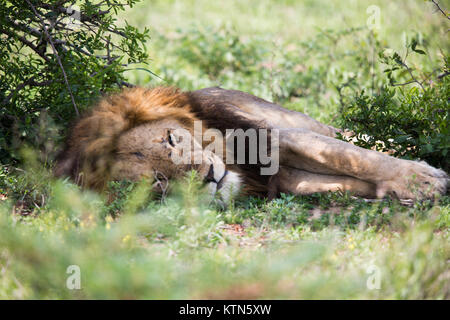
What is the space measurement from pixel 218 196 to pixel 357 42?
488 cm

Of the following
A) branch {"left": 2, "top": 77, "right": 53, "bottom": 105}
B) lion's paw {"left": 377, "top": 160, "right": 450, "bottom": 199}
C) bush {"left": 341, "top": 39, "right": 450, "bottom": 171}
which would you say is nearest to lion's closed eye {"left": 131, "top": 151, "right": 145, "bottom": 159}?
branch {"left": 2, "top": 77, "right": 53, "bottom": 105}

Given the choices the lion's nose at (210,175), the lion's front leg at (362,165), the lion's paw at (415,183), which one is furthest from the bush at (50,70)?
the lion's paw at (415,183)

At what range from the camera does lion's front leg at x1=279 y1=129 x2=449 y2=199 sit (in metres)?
3.54

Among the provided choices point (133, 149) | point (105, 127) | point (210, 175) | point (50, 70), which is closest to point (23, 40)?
point (50, 70)

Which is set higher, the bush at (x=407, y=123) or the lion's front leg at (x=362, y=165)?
the bush at (x=407, y=123)

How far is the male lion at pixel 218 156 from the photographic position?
11.5 ft

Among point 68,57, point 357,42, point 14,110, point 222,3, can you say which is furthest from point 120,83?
point 222,3

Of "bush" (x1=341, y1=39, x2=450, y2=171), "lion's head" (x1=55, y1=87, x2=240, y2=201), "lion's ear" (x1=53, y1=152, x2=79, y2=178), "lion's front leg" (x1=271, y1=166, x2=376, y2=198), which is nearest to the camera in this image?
"lion's head" (x1=55, y1=87, x2=240, y2=201)

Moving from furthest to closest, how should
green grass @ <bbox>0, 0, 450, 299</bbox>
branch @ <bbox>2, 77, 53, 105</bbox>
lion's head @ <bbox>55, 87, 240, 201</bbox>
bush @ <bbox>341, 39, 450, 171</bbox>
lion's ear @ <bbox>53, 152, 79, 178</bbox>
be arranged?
branch @ <bbox>2, 77, 53, 105</bbox>
bush @ <bbox>341, 39, 450, 171</bbox>
lion's ear @ <bbox>53, 152, 79, 178</bbox>
lion's head @ <bbox>55, 87, 240, 201</bbox>
green grass @ <bbox>0, 0, 450, 299</bbox>

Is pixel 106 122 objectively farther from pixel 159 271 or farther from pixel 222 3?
pixel 222 3

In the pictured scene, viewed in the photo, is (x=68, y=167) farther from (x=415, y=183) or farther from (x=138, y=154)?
(x=415, y=183)

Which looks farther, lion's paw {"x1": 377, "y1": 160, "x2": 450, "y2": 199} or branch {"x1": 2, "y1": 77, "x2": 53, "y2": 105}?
branch {"x1": 2, "y1": 77, "x2": 53, "y2": 105}

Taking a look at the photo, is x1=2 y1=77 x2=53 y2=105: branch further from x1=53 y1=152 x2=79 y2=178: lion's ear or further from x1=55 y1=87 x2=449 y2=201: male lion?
x1=53 y1=152 x2=79 y2=178: lion's ear

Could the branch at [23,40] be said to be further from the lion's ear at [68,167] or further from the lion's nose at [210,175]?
the lion's nose at [210,175]
